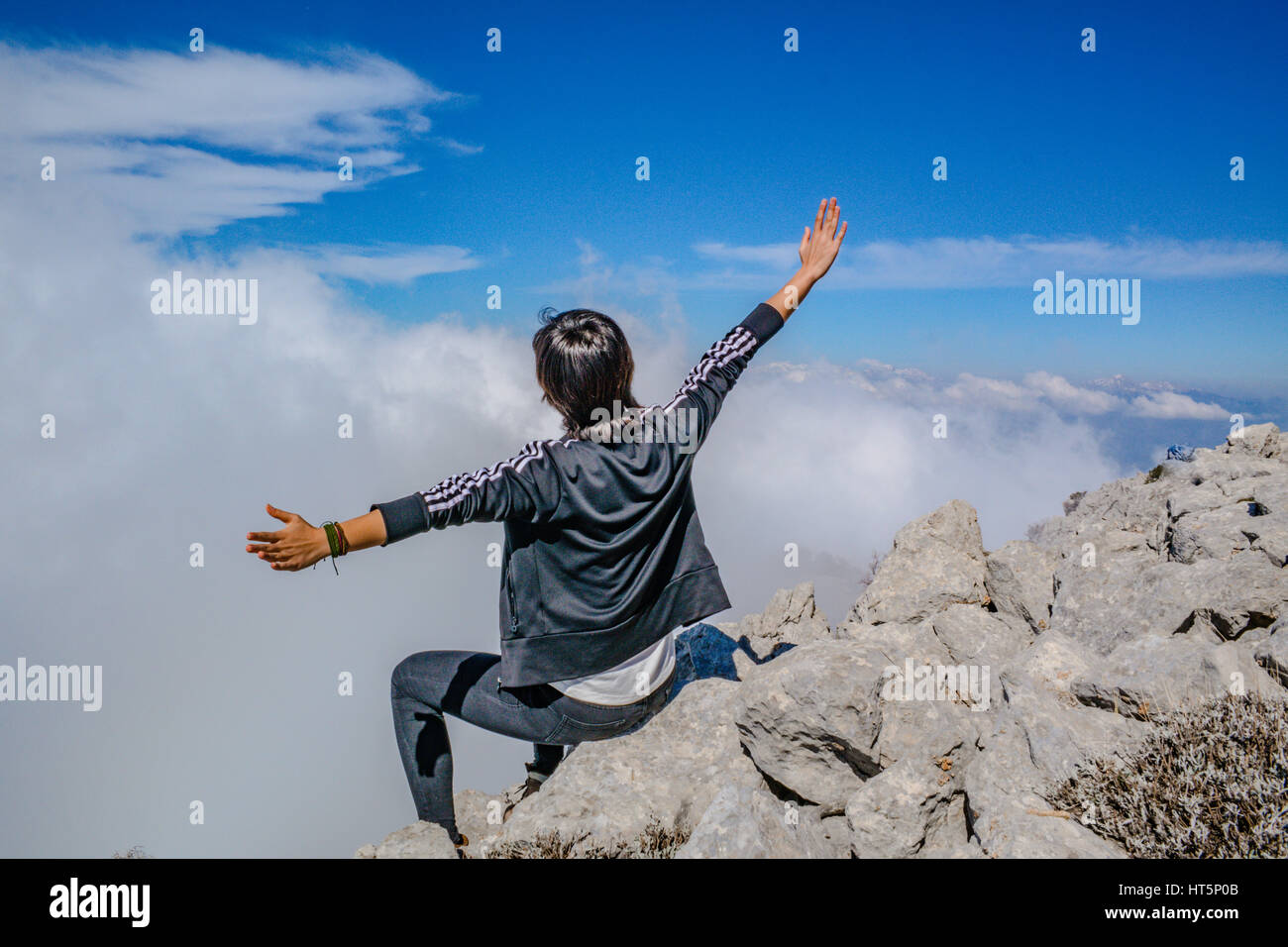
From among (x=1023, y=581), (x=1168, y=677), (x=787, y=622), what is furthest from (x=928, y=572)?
(x=1168, y=677)

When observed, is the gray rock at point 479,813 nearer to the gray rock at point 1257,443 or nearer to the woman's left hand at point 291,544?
the woman's left hand at point 291,544

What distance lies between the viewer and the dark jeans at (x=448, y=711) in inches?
190

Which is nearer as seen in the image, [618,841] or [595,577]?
[618,841]

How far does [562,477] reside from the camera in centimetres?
446

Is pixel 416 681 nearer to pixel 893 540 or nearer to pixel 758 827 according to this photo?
pixel 758 827

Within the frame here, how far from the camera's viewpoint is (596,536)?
4.68 m

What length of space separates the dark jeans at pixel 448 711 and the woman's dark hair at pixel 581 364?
156 cm

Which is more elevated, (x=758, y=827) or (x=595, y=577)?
(x=595, y=577)

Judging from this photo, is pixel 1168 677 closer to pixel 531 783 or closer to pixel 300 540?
pixel 531 783

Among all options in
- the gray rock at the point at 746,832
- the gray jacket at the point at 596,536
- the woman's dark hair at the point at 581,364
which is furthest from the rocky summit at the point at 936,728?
the woman's dark hair at the point at 581,364

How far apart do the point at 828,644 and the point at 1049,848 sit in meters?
1.73

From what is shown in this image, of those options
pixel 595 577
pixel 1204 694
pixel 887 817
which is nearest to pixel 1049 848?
pixel 887 817

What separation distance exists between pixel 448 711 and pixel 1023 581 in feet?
17.2

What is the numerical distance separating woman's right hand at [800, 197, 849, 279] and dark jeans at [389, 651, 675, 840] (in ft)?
10.7
